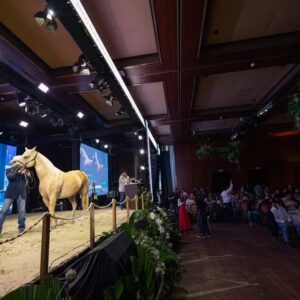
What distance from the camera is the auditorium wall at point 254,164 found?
1473cm

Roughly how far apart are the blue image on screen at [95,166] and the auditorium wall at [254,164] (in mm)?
4647

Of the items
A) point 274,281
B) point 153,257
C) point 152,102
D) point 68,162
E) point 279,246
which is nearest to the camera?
point 153,257

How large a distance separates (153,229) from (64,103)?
4.41 m

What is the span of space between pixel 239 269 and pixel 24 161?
458cm

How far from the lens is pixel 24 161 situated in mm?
4770

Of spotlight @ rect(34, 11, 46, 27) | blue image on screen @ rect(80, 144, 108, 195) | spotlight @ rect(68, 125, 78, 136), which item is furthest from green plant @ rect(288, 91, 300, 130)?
blue image on screen @ rect(80, 144, 108, 195)

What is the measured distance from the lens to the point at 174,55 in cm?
503

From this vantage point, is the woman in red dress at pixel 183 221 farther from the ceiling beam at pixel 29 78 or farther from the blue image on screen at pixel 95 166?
the ceiling beam at pixel 29 78

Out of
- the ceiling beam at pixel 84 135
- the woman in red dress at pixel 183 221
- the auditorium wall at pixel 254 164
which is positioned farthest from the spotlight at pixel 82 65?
the auditorium wall at pixel 254 164

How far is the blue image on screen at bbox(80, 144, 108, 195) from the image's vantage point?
10673 millimetres

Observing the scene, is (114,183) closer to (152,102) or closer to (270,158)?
(152,102)

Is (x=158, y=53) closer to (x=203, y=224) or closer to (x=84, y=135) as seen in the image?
(x=203, y=224)

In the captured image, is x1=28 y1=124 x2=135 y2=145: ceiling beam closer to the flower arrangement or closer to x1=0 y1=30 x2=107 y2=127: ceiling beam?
x1=0 y1=30 x2=107 y2=127: ceiling beam

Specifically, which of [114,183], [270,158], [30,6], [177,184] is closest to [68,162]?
[114,183]
